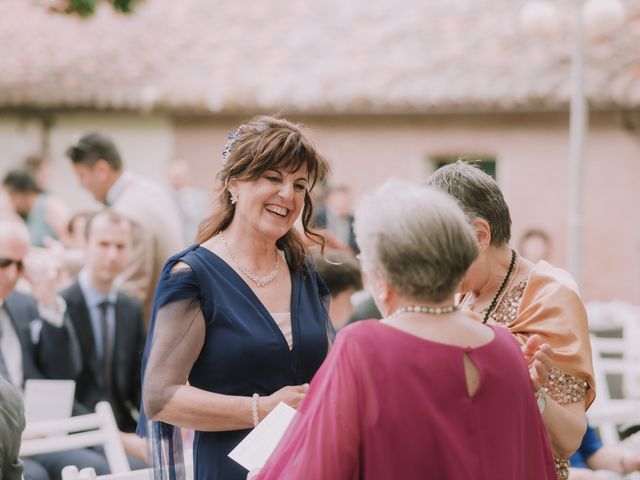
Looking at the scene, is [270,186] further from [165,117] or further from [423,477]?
[165,117]

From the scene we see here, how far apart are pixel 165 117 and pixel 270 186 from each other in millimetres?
12011

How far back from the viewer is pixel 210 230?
306 centimetres

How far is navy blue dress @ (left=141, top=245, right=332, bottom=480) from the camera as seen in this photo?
2797mm

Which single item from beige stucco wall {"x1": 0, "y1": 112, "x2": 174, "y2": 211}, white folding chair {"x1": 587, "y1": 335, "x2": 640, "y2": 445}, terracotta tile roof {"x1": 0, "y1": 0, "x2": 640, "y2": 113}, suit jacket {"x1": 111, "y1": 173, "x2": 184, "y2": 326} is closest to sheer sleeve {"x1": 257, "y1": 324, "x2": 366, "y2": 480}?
white folding chair {"x1": 587, "y1": 335, "x2": 640, "y2": 445}

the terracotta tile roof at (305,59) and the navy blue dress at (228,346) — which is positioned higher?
the terracotta tile roof at (305,59)

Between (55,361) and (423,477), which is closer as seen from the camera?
(423,477)

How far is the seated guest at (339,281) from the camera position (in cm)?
481

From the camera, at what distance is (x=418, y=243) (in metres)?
2.04

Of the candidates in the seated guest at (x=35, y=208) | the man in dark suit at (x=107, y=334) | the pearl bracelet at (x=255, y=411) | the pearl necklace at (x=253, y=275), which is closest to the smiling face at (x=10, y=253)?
the man in dark suit at (x=107, y=334)

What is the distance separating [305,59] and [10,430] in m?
12.3

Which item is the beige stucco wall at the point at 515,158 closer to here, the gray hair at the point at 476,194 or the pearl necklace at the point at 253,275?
the pearl necklace at the point at 253,275

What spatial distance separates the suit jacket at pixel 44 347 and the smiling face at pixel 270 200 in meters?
2.21

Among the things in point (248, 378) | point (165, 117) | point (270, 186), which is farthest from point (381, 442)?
point (165, 117)

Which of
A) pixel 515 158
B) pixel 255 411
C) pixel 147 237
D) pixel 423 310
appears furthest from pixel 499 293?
pixel 515 158
